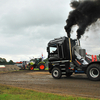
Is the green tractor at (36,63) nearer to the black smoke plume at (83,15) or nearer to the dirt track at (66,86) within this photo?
the black smoke plume at (83,15)

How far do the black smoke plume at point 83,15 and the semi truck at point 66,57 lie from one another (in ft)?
7.47

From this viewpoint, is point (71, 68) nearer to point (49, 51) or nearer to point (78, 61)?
point (78, 61)

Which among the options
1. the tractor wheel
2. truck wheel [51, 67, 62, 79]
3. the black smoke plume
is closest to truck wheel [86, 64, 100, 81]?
truck wheel [51, 67, 62, 79]

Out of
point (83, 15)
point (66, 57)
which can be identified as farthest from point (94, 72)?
point (83, 15)

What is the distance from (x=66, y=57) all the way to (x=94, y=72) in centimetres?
256

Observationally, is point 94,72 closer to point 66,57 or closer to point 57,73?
point 66,57

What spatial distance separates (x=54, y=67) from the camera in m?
10.7

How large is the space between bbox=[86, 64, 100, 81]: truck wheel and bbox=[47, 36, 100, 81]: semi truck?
29.2 inches

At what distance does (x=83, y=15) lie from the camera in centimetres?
1164

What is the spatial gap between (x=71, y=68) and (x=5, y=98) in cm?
650

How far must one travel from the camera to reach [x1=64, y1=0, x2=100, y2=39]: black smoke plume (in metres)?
10.7

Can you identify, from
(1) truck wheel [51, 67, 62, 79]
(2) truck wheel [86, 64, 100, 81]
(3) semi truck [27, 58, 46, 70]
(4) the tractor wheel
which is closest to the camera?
(2) truck wheel [86, 64, 100, 81]

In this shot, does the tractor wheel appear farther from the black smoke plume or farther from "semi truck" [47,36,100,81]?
"semi truck" [47,36,100,81]

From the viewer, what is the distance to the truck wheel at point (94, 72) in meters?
8.11
